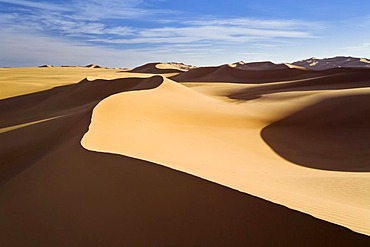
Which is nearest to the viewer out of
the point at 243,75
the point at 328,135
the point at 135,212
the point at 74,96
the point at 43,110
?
the point at 135,212

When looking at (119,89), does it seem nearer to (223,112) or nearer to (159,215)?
(223,112)

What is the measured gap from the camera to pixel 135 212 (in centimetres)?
295

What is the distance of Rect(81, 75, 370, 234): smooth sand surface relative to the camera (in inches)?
130

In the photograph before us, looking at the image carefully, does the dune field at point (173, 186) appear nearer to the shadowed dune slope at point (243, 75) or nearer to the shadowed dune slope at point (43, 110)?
the shadowed dune slope at point (43, 110)

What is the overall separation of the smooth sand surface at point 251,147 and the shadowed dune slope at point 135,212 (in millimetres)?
215

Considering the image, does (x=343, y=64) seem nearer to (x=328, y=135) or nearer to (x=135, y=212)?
(x=328, y=135)

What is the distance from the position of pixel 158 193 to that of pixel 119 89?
1644 cm

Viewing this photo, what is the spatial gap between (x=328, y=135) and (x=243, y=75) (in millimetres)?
27223

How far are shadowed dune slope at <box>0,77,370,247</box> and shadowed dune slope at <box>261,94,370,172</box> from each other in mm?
4544

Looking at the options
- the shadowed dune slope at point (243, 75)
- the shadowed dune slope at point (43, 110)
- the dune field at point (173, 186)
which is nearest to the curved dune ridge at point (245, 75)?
the shadowed dune slope at point (243, 75)

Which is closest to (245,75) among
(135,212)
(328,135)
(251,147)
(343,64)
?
(328,135)

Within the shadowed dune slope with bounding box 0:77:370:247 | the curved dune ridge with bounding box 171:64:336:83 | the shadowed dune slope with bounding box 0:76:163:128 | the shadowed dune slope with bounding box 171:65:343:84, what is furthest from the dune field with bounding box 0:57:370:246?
the curved dune ridge with bounding box 171:64:336:83

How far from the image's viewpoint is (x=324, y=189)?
3.96 metres

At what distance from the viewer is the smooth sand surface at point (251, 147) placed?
3303mm
